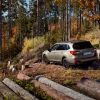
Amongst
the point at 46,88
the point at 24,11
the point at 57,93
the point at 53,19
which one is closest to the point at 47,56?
the point at 46,88

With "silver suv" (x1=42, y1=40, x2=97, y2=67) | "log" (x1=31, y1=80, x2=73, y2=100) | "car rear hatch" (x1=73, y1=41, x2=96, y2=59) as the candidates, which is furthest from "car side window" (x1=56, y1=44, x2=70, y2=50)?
"log" (x1=31, y1=80, x2=73, y2=100)

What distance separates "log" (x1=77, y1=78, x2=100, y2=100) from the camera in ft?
41.0

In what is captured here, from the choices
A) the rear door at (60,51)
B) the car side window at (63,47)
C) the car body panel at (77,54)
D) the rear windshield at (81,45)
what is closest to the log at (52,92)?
the car body panel at (77,54)

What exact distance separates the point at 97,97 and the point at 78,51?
9.01 meters

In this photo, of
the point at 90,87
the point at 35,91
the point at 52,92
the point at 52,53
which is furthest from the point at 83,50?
the point at 52,92

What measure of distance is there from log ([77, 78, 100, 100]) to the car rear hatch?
6.96 meters

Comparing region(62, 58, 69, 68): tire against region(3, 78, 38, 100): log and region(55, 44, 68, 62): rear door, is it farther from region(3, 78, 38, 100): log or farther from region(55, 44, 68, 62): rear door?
region(3, 78, 38, 100): log

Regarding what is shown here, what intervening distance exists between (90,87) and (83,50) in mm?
8194

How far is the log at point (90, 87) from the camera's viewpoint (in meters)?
12.5

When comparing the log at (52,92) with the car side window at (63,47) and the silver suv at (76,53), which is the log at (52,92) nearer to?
the silver suv at (76,53)

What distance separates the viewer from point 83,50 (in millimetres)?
21328

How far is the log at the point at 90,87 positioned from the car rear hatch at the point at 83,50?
696cm

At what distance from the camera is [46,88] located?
14.0 metres

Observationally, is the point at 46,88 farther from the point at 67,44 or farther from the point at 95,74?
the point at 67,44
